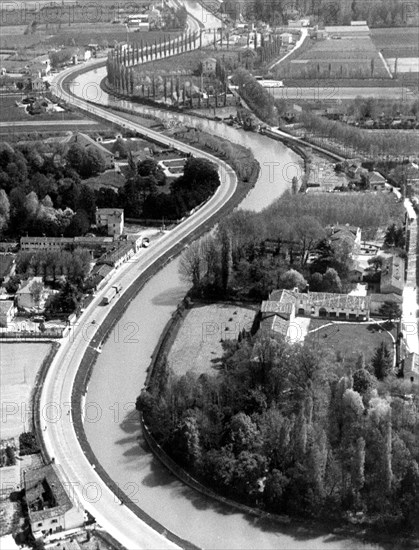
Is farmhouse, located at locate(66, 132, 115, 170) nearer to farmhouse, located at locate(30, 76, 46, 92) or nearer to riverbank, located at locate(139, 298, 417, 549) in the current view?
farmhouse, located at locate(30, 76, 46, 92)

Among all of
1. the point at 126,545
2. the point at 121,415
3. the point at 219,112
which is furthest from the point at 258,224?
the point at 219,112

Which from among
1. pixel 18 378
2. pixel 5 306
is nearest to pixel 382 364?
pixel 18 378

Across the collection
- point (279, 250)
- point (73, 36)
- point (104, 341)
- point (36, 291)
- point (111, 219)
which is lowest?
point (104, 341)

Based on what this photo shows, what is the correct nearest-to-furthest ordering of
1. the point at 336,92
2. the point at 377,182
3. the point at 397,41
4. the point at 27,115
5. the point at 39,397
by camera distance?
the point at 39,397
the point at 377,182
the point at 27,115
the point at 336,92
the point at 397,41

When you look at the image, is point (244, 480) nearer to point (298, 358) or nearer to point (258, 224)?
point (298, 358)

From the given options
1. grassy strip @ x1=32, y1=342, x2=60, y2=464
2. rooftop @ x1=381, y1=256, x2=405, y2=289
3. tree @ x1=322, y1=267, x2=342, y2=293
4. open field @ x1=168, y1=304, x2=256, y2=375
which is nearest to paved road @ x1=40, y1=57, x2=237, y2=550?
grassy strip @ x1=32, y1=342, x2=60, y2=464

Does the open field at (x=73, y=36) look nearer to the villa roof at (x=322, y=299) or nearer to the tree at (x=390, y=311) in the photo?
the villa roof at (x=322, y=299)

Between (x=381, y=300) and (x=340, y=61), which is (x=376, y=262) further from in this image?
(x=340, y=61)
